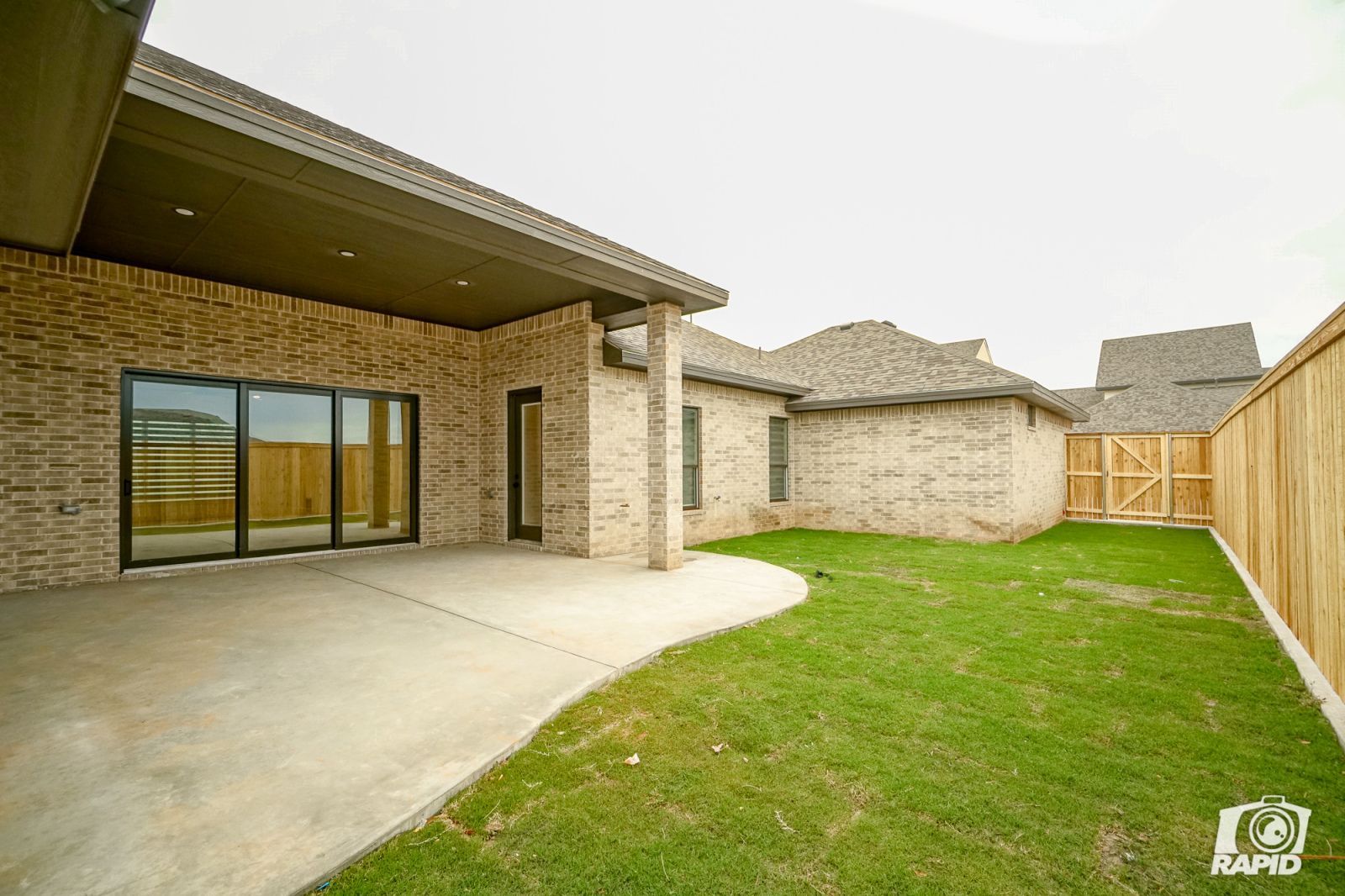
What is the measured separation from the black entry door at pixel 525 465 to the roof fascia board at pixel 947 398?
5.87 meters

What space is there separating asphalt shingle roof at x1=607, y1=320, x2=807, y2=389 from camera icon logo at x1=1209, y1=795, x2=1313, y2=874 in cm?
697

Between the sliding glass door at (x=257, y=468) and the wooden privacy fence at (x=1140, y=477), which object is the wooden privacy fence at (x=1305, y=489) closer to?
the wooden privacy fence at (x=1140, y=477)

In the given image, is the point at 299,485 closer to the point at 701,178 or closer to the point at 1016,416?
the point at 1016,416

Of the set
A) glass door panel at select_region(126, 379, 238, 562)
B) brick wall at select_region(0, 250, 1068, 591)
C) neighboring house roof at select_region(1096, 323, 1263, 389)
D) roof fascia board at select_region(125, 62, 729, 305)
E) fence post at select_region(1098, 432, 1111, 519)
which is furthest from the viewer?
neighboring house roof at select_region(1096, 323, 1263, 389)

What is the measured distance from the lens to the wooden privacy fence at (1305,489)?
10.2 ft

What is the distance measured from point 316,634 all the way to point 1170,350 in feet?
120

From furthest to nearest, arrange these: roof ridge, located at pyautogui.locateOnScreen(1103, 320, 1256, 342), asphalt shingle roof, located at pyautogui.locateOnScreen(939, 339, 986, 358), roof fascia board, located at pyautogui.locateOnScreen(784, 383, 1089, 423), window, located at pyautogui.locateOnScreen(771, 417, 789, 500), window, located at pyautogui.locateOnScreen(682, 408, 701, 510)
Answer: roof ridge, located at pyautogui.locateOnScreen(1103, 320, 1256, 342)
asphalt shingle roof, located at pyautogui.locateOnScreen(939, 339, 986, 358)
window, located at pyautogui.locateOnScreen(771, 417, 789, 500)
window, located at pyautogui.locateOnScreen(682, 408, 701, 510)
roof fascia board, located at pyautogui.locateOnScreen(784, 383, 1089, 423)

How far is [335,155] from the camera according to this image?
3777 mm

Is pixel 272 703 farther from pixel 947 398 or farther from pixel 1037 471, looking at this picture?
pixel 1037 471

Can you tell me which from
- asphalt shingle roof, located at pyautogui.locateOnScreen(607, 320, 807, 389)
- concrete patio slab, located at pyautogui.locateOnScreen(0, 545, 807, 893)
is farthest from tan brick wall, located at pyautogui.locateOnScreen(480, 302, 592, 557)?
concrete patio slab, located at pyautogui.locateOnScreen(0, 545, 807, 893)

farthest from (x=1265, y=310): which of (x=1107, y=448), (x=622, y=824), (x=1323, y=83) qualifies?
(x=622, y=824)

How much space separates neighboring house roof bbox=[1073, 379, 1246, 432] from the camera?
55.6ft

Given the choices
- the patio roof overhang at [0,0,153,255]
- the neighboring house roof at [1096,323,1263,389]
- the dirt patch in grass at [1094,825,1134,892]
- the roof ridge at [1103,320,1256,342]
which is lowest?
the dirt patch in grass at [1094,825,1134,892]

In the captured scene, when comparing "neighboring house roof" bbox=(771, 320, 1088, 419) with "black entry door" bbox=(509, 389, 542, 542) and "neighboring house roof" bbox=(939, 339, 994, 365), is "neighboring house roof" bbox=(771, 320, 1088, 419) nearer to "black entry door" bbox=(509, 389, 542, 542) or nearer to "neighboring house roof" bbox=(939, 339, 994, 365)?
"black entry door" bbox=(509, 389, 542, 542)
